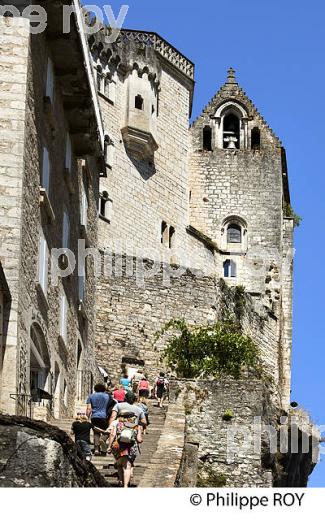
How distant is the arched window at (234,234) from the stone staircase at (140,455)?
30.7 metres

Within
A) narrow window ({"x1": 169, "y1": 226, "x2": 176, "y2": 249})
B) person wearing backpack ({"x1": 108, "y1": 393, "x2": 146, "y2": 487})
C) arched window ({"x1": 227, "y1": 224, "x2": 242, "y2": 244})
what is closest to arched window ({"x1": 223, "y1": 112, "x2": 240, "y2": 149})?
arched window ({"x1": 227, "y1": 224, "x2": 242, "y2": 244})

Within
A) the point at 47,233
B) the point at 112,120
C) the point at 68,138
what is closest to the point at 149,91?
the point at 112,120

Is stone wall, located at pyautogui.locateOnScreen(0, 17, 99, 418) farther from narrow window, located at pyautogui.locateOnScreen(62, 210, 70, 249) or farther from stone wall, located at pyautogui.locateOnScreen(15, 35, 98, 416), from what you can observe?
narrow window, located at pyautogui.locateOnScreen(62, 210, 70, 249)

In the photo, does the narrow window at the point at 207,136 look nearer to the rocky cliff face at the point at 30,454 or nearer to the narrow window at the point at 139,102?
the narrow window at the point at 139,102

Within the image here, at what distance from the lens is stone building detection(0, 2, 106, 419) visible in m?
25.1

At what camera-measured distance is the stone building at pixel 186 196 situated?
159 ft

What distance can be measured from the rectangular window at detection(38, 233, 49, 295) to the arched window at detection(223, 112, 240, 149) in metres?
36.9

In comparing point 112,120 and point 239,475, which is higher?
point 112,120

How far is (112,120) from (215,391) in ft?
85.2

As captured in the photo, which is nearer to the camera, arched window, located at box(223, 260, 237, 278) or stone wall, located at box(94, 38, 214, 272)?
stone wall, located at box(94, 38, 214, 272)

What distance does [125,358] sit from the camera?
148ft

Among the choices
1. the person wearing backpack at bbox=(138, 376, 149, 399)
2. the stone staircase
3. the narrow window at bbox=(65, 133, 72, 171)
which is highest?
the narrow window at bbox=(65, 133, 72, 171)

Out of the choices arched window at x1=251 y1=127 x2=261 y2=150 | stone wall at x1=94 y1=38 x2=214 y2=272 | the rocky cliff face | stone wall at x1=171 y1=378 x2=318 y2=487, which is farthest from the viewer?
arched window at x1=251 y1=127 x2=261 y2=150

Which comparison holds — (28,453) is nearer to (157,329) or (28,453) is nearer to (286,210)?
(157,329)
